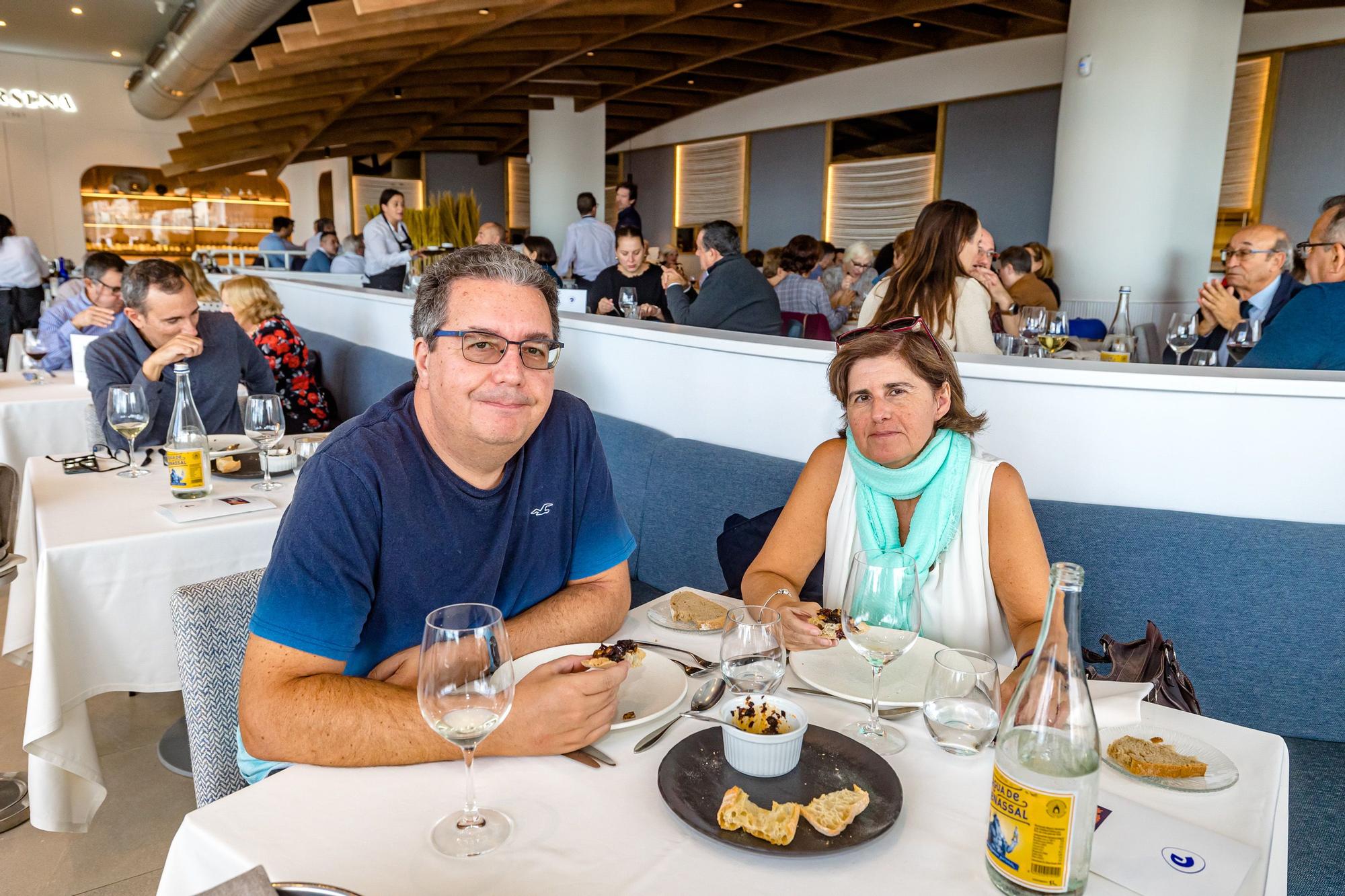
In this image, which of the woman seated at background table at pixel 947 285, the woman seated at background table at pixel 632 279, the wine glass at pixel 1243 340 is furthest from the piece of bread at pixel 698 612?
the woman seated at background table at pixel 632 279

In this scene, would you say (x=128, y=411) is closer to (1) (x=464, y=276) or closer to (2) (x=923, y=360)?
(1) (x=464, y=276)

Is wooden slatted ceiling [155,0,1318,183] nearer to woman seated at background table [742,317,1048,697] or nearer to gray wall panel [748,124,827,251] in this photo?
gray wall panel [748,124,827,251]

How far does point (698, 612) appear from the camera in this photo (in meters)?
1.64

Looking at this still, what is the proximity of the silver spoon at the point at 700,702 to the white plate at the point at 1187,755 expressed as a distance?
51cm

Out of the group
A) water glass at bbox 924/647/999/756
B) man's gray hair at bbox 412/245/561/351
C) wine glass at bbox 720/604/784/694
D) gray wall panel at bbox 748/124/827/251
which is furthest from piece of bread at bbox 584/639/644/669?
gray wall panel at bbox 748/124/827/251

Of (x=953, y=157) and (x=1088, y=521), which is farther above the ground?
(x=953, y=157)

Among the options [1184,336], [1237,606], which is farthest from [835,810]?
[1184,336]

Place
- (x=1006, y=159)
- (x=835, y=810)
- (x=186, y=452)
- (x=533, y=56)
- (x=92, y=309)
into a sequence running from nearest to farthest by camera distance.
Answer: (x=835, y=810)
(x=186, y=452)
(x=92, y=309)
(x=1006, y=159)
(x=533, y=56)

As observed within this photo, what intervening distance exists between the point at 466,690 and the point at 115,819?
2.00 metres

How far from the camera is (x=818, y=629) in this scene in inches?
57.5

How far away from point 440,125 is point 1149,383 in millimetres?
12322

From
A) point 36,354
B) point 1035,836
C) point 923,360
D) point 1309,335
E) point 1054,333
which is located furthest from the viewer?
point 36,354

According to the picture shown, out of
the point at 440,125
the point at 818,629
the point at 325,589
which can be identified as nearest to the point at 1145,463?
the point at 818,629

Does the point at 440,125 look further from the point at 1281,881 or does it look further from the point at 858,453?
the point at 1281,881
